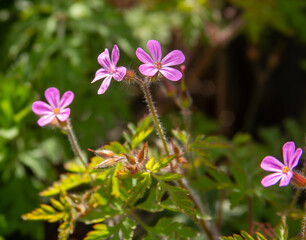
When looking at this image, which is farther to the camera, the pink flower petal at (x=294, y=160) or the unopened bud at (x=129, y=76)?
the unopened bud at (x=129, y=76)

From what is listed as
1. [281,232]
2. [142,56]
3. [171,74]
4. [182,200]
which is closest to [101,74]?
[142,56]

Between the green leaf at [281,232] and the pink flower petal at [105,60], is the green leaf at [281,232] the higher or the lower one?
the lower one

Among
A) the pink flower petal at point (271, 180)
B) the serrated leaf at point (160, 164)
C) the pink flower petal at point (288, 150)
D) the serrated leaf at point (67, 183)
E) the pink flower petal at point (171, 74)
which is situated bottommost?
the pink flower petal at point (271, 180)

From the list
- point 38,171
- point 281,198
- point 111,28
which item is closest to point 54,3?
point 111,28

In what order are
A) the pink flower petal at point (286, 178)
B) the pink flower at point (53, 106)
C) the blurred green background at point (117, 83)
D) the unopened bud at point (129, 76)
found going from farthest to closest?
the blurred green background at point (117, 83) < the pink flower at point (53, 106) < the unopened bud at point (129, 76) < the pink flower petal at point (286, 178)

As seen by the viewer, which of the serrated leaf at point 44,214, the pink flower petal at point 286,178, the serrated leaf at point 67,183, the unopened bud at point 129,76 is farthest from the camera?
the serrated leaf at point 67,183

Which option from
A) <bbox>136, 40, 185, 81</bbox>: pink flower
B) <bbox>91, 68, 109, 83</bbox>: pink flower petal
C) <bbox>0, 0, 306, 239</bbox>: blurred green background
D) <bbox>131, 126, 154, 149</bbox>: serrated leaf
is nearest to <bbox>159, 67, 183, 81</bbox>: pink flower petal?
<bbox>136, 40, 185, 81</bbox>: pink flower

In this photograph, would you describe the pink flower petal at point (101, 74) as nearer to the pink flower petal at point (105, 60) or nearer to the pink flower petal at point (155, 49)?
the pink flower petal at point (105, 60)

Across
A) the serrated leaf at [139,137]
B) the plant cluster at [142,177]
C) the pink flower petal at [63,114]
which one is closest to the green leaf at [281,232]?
the plant cluster at [142,177]

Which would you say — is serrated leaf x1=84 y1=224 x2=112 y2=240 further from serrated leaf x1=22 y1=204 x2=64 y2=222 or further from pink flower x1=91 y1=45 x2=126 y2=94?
pink flower x1=91 y1=45 x2=126 y2=94
